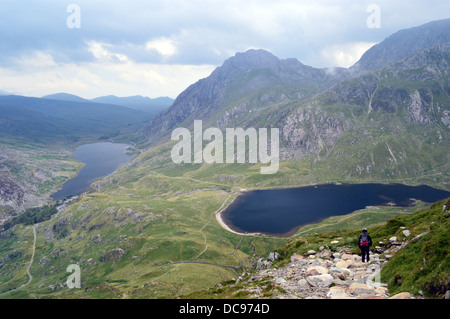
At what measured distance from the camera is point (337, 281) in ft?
84.7

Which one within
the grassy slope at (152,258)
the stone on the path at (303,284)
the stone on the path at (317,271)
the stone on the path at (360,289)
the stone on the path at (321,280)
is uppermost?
the stone on the path at (360,289)

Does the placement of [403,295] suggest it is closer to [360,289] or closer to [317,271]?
[360,289]

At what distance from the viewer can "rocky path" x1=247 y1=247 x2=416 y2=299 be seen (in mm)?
22719

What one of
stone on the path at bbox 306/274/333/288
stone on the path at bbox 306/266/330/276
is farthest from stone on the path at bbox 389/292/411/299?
stone on the path at bbox 306/266/330/276

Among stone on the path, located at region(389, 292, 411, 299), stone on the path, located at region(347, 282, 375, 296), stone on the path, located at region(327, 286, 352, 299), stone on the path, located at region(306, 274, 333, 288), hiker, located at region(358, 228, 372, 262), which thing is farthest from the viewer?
hiker, located at region(358, 228, 372, 262)

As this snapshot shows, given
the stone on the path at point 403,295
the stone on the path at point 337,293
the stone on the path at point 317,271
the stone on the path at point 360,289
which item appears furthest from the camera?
the stone on the path at point 317,271

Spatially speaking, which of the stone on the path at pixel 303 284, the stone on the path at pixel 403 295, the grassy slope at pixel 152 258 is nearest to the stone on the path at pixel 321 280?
the stone on the path at pixel 303 284

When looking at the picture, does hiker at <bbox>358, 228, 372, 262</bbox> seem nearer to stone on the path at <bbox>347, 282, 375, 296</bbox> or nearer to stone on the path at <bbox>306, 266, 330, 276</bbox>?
stone on the path at <bbox>306, 266, 330, 276</bbox>

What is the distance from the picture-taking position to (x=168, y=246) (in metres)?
160

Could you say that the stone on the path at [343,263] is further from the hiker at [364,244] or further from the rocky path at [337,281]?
the hiker at [364,244]

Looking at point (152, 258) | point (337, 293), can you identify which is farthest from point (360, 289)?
point (152, 258)

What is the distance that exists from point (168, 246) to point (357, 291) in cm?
15199

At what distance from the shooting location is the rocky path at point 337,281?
894 inches
